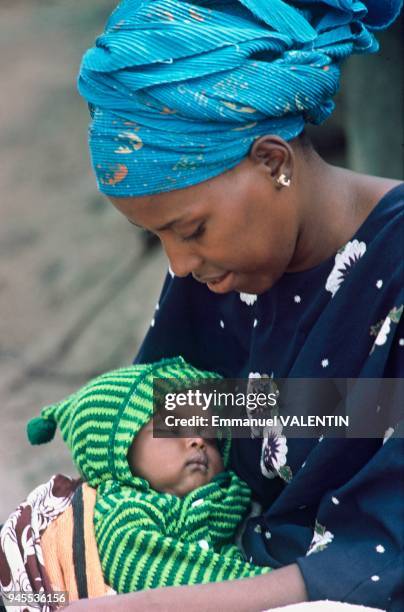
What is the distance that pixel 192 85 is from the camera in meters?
1.84

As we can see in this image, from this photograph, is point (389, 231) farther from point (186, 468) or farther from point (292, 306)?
point (186, 468)

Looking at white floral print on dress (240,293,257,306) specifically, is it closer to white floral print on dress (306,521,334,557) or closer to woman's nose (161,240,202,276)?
woman's nose (161,240,202,276)

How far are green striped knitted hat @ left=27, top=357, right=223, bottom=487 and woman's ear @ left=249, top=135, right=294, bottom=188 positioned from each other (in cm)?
63

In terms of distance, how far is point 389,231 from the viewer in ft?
6.30

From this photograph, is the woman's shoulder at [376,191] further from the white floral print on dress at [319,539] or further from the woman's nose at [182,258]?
the white floral print on dress at [319,539]

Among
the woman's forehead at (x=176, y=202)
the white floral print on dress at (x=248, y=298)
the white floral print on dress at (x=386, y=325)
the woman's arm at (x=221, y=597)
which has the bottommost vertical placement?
the woman's arm at (x=221, y=597)

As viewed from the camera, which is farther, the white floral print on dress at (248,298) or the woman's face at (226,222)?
the white floral print on dress at (248,298)

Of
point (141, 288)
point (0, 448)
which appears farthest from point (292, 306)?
point (141, 288)

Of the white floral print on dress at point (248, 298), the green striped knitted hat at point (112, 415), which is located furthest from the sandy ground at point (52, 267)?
the white floral print on dress at point (248, 298)

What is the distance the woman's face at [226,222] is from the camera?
1.89 metres

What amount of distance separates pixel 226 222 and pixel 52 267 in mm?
3039

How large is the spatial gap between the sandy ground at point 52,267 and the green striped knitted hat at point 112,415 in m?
1.23

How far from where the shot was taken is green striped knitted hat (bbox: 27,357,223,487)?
2.24 metres

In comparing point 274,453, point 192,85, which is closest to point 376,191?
point 192,85
